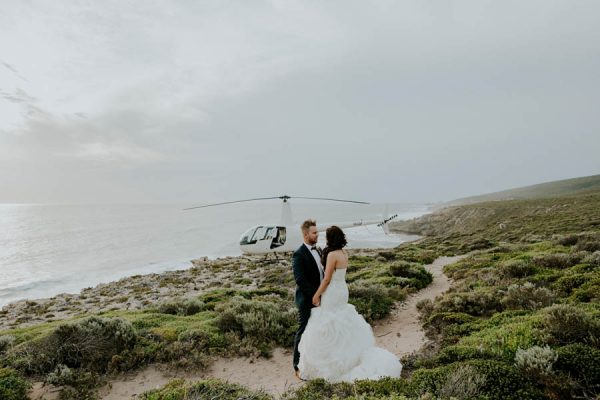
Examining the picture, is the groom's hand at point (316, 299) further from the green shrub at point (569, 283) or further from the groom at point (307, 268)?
the green shrub at point (569, 283)

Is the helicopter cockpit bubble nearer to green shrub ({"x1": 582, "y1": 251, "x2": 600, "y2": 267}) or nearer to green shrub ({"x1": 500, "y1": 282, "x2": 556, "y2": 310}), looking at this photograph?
green shrub ({"x1": 500, "y1": 282, "x2": 556, "y2": 310})

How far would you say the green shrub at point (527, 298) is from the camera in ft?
25.9

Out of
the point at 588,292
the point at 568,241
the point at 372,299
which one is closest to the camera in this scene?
the point at 588,292

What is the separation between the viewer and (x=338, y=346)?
5.79 meters

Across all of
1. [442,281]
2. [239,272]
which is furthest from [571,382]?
[239,272]

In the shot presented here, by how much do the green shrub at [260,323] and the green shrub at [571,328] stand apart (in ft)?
18.3

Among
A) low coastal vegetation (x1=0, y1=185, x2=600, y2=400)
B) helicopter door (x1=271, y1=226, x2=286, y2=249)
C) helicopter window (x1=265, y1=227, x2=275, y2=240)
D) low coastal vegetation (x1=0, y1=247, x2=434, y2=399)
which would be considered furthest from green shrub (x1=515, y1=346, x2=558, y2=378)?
helicopter window (x1=265, y1=227, x2=275, y2=240)

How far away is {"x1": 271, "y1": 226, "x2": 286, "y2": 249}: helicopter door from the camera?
20.2m

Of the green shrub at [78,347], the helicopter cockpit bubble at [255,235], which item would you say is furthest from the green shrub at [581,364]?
the helicopter cockpit bubble at [255,235]

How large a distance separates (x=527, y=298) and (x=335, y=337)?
5.68 meters

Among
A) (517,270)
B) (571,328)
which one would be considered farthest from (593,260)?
(571,328)

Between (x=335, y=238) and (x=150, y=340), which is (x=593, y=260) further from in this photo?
(x=150, y=340)

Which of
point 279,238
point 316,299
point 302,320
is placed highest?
point 316,299

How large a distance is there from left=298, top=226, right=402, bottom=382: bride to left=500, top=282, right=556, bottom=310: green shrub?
4276mm
